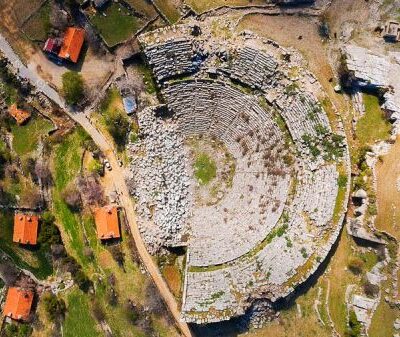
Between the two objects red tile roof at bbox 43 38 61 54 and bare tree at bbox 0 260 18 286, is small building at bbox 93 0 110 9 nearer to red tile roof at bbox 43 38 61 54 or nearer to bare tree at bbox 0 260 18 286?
red tile roof at bbox 43 38 61 54

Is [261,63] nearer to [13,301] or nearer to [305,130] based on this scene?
[305,130]

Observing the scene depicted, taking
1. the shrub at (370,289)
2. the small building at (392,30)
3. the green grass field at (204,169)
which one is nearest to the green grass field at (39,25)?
the green grass field at (204,169)

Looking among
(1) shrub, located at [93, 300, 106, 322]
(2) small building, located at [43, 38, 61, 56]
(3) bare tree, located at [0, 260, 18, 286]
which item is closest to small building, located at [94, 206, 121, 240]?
(1) shrub, located at [93, 300, 106, 322]

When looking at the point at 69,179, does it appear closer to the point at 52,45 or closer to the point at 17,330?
the point at 52,45

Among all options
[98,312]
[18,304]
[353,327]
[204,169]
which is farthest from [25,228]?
[353,327]

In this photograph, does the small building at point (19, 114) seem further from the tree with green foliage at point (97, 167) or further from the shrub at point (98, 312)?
the shrub at point (98, 312)

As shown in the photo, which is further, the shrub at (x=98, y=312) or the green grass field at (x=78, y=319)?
the green grass field at (x=78, y=319)
